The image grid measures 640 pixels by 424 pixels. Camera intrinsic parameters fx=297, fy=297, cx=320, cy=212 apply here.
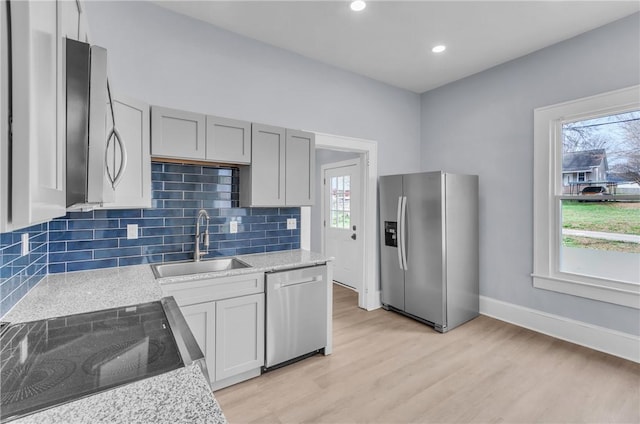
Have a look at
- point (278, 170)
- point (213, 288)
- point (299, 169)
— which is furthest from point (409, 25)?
point (213, 288)

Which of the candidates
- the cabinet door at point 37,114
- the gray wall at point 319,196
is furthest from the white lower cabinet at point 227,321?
the gray wall at point 319,196

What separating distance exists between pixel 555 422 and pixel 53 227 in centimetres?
353

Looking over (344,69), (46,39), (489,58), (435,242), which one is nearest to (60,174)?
(46,39)

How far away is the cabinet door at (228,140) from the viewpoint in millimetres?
2336

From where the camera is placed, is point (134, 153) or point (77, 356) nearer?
point (77, 356)

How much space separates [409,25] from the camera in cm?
273

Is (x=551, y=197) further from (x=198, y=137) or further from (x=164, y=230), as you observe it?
(x=164, y=230)

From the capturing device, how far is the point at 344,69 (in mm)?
3580

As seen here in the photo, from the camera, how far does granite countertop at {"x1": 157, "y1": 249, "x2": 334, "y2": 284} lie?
2.03 meters

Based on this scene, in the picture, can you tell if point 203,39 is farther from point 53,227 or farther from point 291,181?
point 53,227

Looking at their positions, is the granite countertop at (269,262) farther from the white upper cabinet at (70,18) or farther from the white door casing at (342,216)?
the white door casing at (342,216)

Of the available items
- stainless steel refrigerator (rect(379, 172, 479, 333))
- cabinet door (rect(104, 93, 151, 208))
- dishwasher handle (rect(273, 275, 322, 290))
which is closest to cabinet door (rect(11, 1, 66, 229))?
cabinet door (rect(104, 93, 151, 208))

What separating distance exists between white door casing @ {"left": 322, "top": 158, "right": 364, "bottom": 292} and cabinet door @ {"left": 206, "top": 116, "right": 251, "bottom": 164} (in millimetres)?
2316

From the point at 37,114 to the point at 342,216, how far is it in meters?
4.49
